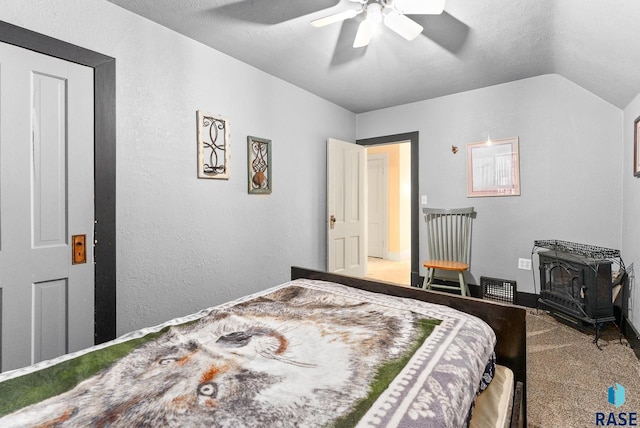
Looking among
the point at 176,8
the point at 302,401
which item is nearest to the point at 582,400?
the point at 302,401

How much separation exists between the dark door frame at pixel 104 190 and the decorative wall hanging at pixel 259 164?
1.16m

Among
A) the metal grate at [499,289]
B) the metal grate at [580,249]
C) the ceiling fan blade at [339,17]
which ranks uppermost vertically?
the ceiling fan blade at [339,17]

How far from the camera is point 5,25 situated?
64.6 inches

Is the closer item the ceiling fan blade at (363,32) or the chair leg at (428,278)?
the ceiling fan blade at (363,32)

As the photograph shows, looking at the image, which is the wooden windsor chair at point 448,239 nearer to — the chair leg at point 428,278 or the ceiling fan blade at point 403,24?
the chair leg at point 428,278

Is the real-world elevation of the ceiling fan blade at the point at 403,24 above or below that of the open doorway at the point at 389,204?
above

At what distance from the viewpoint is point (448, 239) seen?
3.75 m

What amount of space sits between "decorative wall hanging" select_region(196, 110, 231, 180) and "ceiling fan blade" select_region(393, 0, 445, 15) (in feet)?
5.40

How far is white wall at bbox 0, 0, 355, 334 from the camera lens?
208cm

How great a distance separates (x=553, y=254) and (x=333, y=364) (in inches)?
110

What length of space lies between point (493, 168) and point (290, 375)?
11.2 ft

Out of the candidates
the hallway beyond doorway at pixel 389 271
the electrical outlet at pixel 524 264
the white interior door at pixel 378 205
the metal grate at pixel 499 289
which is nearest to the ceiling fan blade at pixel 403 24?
the electrical outlet at pixel 524 264

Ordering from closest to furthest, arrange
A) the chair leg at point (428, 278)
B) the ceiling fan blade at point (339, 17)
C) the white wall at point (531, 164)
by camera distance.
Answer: the ceiling fan blade at point (339, 17) → the white wall at point (531, 164) → the chair leg at point (428, 278)

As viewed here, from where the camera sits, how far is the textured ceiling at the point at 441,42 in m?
2.00
